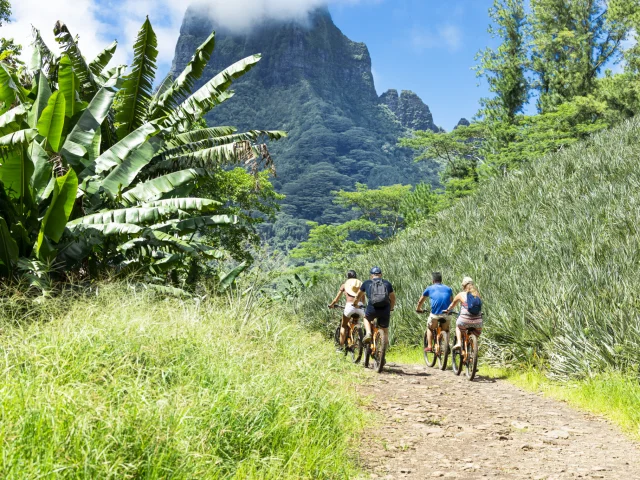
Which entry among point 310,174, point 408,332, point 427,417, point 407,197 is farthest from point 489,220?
point 310,174

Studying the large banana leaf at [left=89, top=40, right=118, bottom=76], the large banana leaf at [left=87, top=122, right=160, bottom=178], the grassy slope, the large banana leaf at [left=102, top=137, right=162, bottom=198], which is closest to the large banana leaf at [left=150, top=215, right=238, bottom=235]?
the large banana leaf at [left=102, top=137, right=162, bottom=198]

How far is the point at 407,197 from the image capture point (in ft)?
133

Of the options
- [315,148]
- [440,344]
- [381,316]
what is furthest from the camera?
[315,148]

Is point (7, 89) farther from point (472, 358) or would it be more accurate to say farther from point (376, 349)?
point (472, 358)

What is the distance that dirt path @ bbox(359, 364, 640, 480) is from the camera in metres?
4.64

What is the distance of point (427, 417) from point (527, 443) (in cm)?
122

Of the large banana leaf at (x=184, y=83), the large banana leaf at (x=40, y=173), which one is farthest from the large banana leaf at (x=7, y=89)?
the large banana leaf at (x=184, y=83)

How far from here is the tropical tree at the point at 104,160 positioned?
9.45 m

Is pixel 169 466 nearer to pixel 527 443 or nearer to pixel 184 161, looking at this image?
pixel 527 443

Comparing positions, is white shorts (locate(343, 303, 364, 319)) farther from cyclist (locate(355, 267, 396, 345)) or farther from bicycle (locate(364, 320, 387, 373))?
cyclist (locate(355, 267, 396, 345))

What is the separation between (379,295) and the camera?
919 centimetres

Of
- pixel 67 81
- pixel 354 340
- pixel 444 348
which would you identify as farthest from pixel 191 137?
pixel 444 348

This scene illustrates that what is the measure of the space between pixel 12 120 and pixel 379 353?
Answer: 756 cm

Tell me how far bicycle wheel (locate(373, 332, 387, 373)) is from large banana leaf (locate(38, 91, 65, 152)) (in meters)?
6.94
